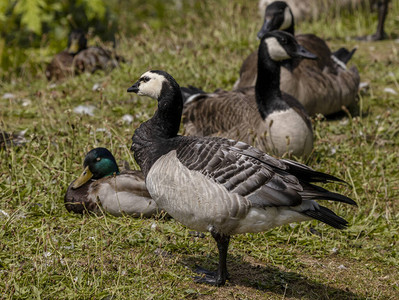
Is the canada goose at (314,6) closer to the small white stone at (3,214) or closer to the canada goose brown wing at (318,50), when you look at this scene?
the canada goose brown wing at (318,50)

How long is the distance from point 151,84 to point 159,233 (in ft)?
4.31

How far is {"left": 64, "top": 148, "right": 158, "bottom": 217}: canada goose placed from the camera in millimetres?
5543

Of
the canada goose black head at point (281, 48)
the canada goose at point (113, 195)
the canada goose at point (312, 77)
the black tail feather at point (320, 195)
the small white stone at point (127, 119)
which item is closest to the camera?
the black tail feather at point (320, 195)

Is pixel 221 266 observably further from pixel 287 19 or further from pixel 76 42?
pixel 76 42

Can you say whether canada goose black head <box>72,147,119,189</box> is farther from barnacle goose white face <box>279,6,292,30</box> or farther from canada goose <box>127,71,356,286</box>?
barnacle goose white face <box>279,6,292,30</box>

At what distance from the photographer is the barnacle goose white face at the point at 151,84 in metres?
4.79

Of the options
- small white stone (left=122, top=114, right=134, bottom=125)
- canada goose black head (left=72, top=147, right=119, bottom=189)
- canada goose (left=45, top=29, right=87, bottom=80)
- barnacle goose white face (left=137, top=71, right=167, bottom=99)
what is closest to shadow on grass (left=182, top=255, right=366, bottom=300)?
barnacle goose white face (left=137, top=71, right=167, bottom=99)

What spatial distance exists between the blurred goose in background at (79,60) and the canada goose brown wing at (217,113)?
237 centimetres

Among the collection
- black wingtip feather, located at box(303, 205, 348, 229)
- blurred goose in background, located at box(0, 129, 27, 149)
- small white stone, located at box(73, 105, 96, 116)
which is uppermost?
black wingtip feather, located at box(303, 205, 348, 229)

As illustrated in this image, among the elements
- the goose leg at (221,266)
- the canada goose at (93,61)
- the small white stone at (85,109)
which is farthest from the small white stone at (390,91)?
the goose leg at (221,266)

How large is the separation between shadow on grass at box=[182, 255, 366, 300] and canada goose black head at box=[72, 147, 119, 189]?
4.99 feet

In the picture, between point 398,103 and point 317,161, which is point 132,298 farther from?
point 398,103

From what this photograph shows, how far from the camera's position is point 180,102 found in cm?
488

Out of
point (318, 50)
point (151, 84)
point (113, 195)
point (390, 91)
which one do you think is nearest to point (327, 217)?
point (151, 84)
